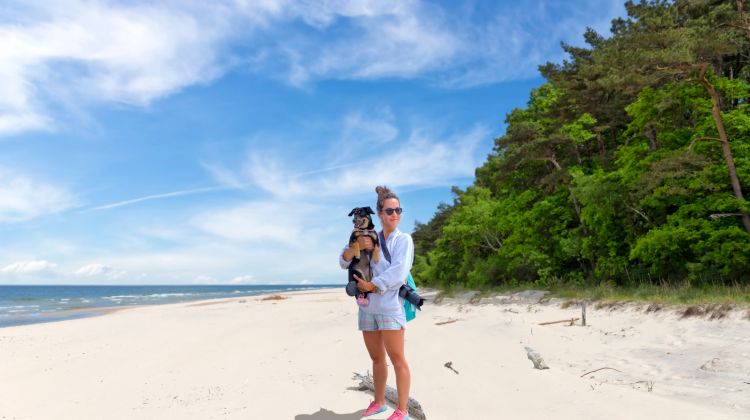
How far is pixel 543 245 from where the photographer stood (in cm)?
2036

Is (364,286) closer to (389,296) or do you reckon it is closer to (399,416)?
(389,296)

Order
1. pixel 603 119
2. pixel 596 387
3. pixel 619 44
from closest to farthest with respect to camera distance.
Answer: pixel 596 387, pixel 619 44, pixel 603 119

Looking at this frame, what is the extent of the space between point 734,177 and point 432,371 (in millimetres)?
13407

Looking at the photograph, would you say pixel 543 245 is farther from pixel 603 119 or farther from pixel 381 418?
pixel 381 418

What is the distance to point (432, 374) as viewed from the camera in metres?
5.26


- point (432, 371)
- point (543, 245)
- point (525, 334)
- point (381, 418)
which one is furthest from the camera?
point (543, 245)

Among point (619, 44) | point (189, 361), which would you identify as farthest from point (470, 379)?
point (619, 44)

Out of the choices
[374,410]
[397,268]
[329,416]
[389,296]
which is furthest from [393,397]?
[397,268]

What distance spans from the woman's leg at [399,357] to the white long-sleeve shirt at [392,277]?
12 centimetres

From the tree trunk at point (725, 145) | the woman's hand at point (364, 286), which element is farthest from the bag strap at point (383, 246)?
the tree trunk at point (725, 145)

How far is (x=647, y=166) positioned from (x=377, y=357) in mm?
15261

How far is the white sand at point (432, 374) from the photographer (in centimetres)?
401

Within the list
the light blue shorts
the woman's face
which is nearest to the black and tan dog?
the woman's face

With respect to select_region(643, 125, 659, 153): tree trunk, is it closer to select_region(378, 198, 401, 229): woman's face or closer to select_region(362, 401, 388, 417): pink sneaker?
select_region(378, 198, 401, 229): woman's face
